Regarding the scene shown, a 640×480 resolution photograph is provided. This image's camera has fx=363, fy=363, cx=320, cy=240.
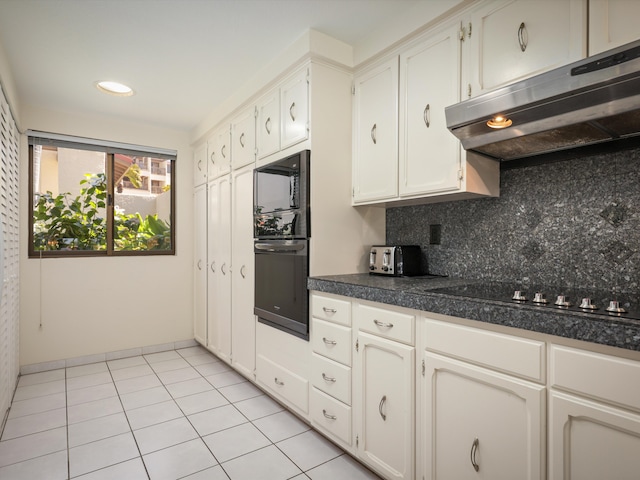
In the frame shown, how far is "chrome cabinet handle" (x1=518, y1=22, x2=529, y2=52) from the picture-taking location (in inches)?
58.2

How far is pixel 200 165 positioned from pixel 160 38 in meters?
1.74

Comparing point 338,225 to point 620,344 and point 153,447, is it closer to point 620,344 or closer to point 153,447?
point 620,344

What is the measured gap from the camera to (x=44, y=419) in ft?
7.84

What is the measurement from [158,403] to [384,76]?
2667mm

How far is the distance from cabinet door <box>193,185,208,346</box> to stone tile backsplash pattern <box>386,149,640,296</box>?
2426 mm

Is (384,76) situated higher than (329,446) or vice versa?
(384,76)

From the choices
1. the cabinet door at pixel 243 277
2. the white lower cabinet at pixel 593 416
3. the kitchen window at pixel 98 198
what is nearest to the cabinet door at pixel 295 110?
the cabinet door at pixel 243 277

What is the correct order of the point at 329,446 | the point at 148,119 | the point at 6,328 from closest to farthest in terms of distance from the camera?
the point at 329,446 → the point at 6,328 → the point at 148,119

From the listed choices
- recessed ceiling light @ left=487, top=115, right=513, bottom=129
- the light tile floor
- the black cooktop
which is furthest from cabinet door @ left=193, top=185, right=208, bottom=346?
recessed ceiling light @ left=487, top=115, right=513, bottom=129

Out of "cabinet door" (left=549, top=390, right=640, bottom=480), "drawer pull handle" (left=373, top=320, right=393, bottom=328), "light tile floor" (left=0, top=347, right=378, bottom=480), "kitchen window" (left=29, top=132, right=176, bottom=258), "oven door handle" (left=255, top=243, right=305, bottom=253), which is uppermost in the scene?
"kitchen window" (left=29, top=132, right=176, bottom=258)

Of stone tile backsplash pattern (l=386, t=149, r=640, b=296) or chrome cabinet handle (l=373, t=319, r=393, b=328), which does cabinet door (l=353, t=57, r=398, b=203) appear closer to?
stone tile backsplash pattern (l=386, t=149, r=640, b=296)

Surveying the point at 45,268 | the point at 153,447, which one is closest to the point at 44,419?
the point at 153,447

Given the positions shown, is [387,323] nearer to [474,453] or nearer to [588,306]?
[474,453]

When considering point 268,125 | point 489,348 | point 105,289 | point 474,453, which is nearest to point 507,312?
point 489,348
